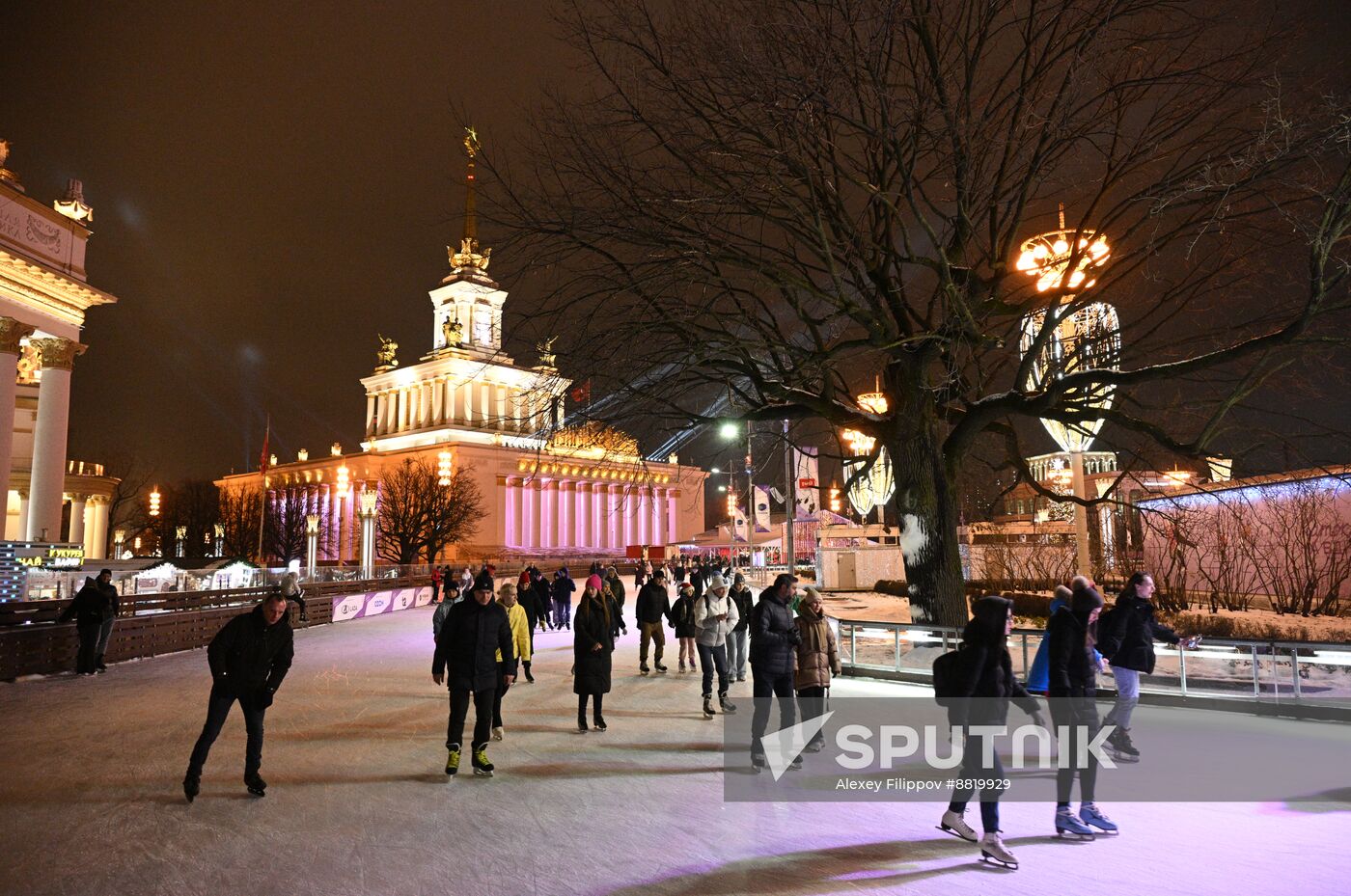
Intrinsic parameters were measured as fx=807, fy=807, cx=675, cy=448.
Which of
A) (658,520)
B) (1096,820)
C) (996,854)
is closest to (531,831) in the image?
(996,854)

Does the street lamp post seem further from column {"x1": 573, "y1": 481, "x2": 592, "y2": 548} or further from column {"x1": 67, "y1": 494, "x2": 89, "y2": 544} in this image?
column {"x1": 573, "y1": 481, "x2": 592, "y2": 548}

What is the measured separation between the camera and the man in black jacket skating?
6895 millimetres

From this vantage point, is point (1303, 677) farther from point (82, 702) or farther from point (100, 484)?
point (100, 484)

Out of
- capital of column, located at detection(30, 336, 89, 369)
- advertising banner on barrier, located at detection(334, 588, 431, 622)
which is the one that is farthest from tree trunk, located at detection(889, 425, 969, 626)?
capital of column, located at detection(30, 336, 89, 369)

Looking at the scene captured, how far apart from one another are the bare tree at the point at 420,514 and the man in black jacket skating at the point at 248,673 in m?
55.1

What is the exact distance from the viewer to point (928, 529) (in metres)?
14.2

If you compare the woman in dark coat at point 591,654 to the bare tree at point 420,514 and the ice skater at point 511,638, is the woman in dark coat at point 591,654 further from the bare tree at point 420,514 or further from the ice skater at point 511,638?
the bare tree at point 420,514

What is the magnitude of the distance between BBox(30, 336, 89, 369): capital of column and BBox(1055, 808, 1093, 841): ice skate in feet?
116

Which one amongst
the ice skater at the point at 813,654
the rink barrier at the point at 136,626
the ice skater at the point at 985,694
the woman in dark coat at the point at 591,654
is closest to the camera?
the ice skater at the point at 985,694

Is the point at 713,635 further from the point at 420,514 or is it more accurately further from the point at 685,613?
the point at 420,514

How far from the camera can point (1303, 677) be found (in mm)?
9820

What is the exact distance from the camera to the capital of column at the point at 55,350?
29453 mm

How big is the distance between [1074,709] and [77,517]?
198 ft

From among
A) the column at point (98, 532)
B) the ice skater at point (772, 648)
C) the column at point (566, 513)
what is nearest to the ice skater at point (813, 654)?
the ice skater at point (772, 648)
